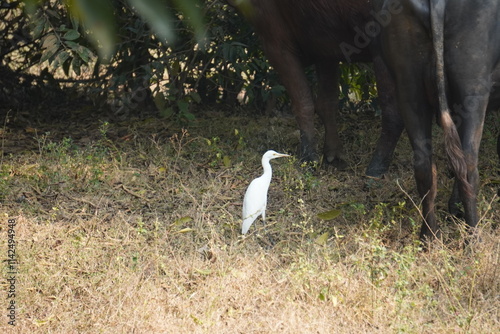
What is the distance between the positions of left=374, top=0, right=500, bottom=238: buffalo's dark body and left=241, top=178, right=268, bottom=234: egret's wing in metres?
0.83

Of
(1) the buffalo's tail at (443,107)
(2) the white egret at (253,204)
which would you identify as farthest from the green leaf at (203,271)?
(1) the buffalo's tail at (443,107)

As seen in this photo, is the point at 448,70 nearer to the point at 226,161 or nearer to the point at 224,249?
the point at 224,249

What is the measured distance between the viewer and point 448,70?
143 inches

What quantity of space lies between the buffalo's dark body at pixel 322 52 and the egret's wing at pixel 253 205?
133 cm

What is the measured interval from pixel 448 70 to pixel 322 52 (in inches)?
69.8

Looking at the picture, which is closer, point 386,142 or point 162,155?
point 386,142

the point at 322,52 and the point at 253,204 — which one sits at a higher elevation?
the point at 322,52

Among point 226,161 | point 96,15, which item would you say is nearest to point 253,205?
point 226,161

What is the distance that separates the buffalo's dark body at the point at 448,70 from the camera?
3529mm

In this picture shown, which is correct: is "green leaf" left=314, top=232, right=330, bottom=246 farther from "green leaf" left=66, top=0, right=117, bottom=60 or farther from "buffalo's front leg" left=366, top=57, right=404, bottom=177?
"green leaf" left=66, top=0, right=117, bottom=60

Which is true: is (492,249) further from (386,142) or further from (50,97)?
(50,97)

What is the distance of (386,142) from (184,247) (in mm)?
1843

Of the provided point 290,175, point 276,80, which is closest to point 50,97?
point 276,80

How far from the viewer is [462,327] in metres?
3.02
